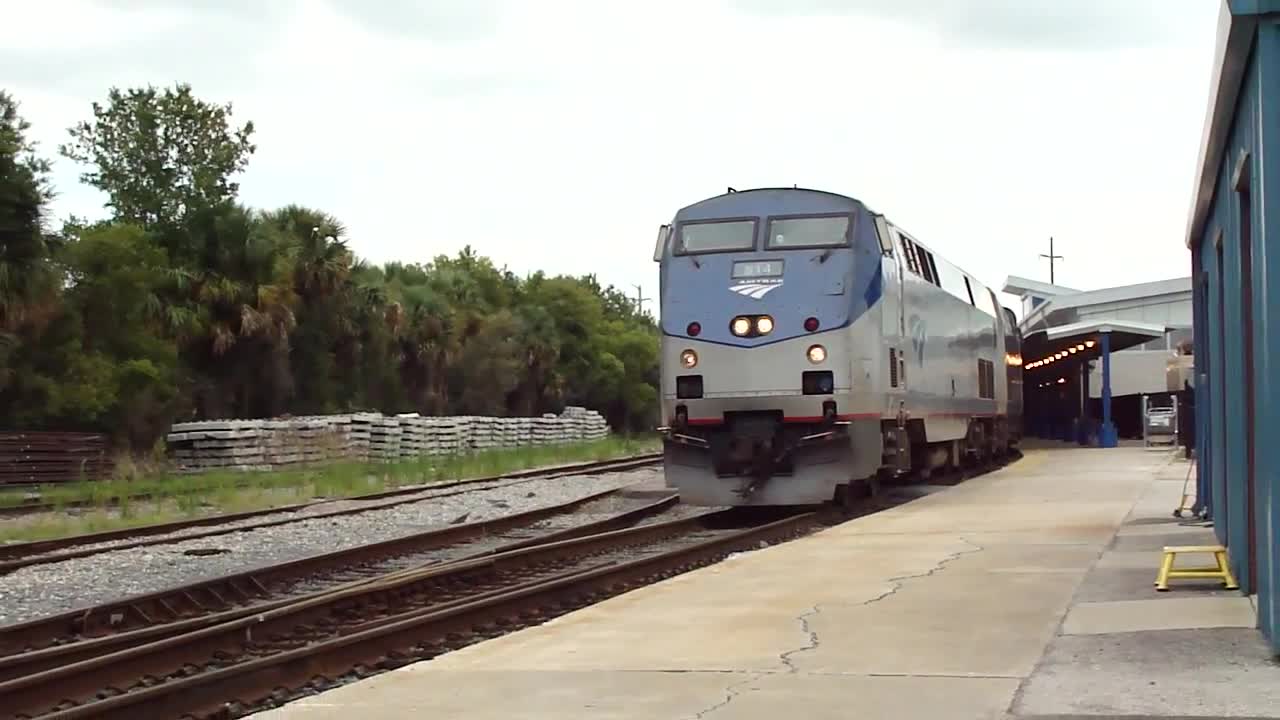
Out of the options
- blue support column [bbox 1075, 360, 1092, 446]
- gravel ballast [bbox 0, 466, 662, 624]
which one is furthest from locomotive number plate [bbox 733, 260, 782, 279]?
blue support column [bbox 1075, 360, 1092, 446]

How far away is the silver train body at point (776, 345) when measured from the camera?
58.3ft

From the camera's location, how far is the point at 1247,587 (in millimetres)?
9766

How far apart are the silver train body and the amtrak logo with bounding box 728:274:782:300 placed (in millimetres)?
12

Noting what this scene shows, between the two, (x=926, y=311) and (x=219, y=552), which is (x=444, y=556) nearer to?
(x=219, y=552)

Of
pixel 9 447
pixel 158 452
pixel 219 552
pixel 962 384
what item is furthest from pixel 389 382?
pixel 219 552

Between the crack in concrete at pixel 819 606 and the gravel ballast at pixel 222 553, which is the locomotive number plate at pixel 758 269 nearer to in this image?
the crack in concrete at pixel 819 606

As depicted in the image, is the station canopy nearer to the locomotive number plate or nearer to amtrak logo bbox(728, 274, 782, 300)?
the locomotive number plate

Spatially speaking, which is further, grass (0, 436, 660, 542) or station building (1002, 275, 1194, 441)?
station building (1002, 275, 1194, 441)

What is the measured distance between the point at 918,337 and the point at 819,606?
11358mm

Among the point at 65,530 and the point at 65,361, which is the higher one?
the point at 65,361

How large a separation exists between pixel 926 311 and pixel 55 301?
17753 mm

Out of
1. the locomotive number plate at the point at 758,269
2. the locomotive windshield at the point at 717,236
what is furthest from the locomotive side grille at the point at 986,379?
the locomotive number plate at the point at 758,269

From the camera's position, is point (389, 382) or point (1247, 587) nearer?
point (1247, 587)

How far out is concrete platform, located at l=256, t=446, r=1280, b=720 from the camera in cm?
679
